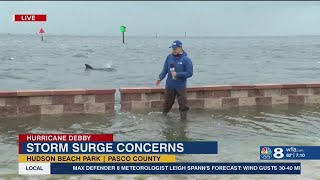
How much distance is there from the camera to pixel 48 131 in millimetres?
8539

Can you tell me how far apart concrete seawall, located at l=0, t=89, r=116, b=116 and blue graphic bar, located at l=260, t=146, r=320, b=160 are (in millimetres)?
5045

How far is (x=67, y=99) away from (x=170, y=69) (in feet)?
9.51

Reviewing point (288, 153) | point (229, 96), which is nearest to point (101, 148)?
point (288, 153)

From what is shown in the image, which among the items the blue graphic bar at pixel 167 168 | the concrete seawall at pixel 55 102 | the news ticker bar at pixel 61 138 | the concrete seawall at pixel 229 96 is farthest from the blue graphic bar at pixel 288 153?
the concrete seawall at pixel 55 102

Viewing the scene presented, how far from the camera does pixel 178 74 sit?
9.24 meters

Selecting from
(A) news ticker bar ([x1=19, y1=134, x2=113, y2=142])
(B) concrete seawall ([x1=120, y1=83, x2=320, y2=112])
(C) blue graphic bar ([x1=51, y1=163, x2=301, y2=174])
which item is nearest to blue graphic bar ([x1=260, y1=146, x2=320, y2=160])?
(C) blue graphic bar ([x1=51, y1=163, x2=301, y2=174])

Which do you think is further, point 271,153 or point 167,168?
point 271,153

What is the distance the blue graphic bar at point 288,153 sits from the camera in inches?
259

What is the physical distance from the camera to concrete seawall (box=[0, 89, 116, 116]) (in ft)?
32.1

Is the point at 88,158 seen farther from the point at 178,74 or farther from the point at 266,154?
the point at 178,74

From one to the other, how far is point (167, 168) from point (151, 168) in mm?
245

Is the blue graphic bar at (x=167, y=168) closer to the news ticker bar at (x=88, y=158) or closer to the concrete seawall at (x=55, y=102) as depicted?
the news ticker bar at (x=88, y=158)

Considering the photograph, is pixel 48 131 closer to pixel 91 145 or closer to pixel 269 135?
pixel 91 145

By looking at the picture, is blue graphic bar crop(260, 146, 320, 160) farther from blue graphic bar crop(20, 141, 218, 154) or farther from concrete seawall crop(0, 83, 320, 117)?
concrete seawall crop(0, 83, 320, 117)
